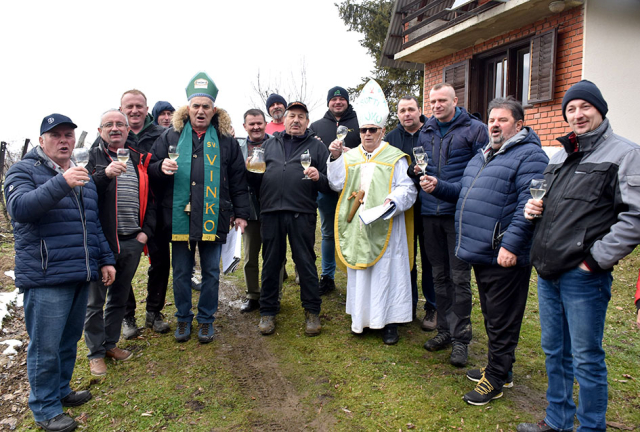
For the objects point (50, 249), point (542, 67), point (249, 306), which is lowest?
point (249, 306)

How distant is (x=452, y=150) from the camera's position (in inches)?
162

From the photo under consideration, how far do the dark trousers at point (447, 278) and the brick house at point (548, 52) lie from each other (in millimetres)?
4984

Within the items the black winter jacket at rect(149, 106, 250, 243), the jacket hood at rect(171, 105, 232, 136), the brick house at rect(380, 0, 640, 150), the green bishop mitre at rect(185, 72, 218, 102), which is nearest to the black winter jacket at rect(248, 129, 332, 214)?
the black winter jacket at rect(149, 106, 250, 243)

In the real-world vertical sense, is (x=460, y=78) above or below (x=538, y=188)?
above

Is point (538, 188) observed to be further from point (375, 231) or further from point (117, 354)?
point (117, 354)

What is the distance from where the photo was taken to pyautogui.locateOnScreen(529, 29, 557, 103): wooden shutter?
26.0ft

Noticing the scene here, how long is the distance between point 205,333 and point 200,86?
2.58 metres

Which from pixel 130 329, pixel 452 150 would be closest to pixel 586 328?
pixel 452 150

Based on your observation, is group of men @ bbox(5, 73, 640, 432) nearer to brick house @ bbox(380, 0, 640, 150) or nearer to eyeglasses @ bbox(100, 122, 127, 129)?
eyeglasses @ bbox(100, 122, 127, 129)

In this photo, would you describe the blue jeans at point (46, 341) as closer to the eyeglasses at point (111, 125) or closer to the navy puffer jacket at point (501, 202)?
the eyeglasses at point (111, 125)

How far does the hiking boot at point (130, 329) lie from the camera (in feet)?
14.9

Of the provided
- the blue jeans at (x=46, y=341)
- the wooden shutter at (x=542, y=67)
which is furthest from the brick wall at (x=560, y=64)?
the blue jeans at (x=46, y=341)

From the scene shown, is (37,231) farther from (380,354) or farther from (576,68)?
(576,68)

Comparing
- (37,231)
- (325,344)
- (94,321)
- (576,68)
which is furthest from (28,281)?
(576,68)
